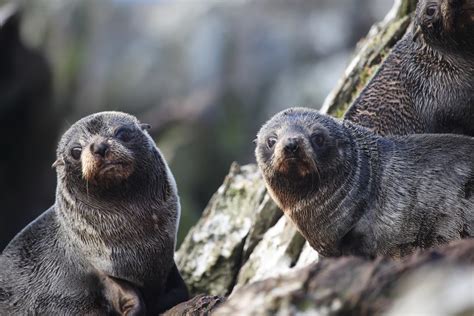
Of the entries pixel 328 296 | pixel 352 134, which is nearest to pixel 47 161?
pixel 352 134

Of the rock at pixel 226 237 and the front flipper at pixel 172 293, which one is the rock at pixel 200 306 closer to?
the front flipper at pixel 172 293

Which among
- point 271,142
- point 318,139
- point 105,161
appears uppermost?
point 105,161

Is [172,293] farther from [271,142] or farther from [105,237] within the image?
[271,142]

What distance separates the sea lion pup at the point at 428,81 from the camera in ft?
28.1

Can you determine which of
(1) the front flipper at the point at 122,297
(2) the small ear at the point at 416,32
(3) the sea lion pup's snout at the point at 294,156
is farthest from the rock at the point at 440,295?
(2) the small ear at the point at 416,32

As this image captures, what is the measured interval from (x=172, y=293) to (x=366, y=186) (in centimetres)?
242

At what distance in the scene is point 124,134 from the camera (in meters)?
8.63

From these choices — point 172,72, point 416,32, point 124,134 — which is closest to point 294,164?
point 124,134

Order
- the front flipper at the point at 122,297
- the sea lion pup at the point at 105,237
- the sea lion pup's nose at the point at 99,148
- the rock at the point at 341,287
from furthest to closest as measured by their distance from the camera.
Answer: the sea lion pup at the point at 105,237 → the front flipper at the point at 122,297 → the sea lion pup's nose at the point at 99,148 → the rock at the point at 341,287

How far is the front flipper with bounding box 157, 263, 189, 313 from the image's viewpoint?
8.70m

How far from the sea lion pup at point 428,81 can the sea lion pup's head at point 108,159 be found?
238cm

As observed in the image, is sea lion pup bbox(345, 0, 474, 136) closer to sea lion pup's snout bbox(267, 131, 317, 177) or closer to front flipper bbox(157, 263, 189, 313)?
sea lion pup's snout bbox(267, 131, 317, 177)

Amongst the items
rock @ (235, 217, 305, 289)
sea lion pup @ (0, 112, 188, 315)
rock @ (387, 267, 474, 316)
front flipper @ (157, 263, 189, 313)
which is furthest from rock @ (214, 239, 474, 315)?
rock @ (235, 217, 305, 289)

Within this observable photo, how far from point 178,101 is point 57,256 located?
50.9 ft
